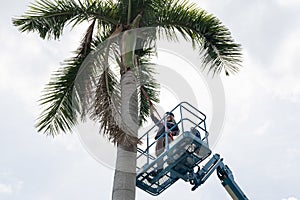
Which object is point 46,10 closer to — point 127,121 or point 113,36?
point 113,36

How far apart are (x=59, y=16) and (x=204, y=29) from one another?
3.42 meters

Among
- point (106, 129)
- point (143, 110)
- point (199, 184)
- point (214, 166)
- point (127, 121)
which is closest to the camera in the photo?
point (106, 129)

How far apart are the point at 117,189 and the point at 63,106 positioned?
2904 millimetres

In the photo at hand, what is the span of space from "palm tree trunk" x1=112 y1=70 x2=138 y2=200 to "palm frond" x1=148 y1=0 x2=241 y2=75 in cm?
210

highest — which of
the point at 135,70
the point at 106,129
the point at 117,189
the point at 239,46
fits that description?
the point at 239,46

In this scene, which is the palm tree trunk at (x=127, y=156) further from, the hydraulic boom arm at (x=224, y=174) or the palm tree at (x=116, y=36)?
the hydraulic boom arm at (x=224, y=174)

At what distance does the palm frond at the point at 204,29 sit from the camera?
10.6m

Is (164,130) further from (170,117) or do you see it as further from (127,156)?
(127,156)

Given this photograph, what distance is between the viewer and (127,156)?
8.42 m

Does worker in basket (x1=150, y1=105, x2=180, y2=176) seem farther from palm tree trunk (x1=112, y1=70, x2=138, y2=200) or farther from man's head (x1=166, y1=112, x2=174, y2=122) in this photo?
palm tree trunk (x1=112, y1=70, x2=138, y2=200)

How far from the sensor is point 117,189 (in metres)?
7.98

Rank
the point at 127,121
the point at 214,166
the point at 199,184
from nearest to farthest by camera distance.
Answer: the point at 127,121 → the point at 199,184 → the point at 214,166

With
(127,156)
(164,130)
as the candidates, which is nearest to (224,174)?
(164,130)

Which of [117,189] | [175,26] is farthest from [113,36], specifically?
[117,189]
